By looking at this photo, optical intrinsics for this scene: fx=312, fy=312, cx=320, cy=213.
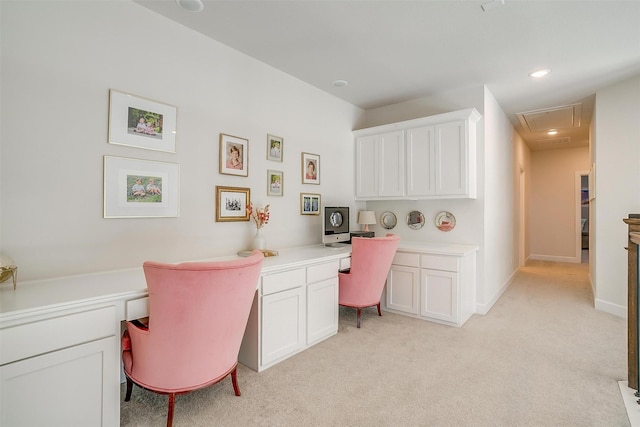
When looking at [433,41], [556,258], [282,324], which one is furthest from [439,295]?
[556,258]

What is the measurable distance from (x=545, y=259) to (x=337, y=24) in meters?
7.53

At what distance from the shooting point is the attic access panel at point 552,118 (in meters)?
4.53

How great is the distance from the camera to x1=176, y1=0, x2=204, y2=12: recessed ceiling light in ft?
7.12

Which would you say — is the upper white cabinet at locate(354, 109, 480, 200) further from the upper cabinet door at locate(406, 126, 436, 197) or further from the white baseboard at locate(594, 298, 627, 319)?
the white baseboard at locate(594, 298, 627, 319)

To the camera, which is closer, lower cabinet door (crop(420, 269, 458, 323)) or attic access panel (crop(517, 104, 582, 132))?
lower cabinet door (crop(420, 269, 458, 323))

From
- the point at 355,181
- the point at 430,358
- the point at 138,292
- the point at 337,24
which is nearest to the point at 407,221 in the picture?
the point at 355,181

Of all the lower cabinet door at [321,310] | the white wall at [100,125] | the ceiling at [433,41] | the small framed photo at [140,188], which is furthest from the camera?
the lower cabinet door at [321,310]

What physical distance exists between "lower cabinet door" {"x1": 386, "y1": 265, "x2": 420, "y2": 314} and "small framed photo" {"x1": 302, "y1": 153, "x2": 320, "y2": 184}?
54.3 inches

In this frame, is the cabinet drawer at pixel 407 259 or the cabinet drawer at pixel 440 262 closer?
→ the cabinet drawer at pixel 440 262

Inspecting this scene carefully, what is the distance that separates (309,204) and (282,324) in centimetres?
157

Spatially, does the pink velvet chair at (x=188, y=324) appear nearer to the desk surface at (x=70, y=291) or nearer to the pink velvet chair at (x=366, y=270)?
the desk surface at (x=70, y=291)

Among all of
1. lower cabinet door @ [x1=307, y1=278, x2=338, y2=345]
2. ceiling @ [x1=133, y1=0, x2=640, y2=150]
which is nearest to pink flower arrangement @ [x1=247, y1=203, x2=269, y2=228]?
lower cabinet door @ [x1=307, y1=278, x2=338, y2=345]

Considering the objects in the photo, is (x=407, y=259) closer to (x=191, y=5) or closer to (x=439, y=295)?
(x=439, y=295)

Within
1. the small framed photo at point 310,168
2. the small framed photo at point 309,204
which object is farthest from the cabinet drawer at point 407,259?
the small framed photo at point 310,168
